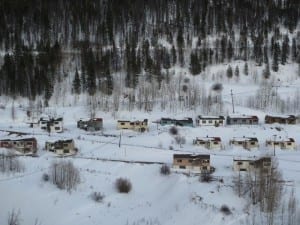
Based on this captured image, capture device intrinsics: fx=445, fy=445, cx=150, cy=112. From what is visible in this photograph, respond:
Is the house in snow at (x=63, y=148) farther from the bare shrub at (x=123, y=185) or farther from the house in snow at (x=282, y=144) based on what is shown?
the house in snow at (x=282, y=144)

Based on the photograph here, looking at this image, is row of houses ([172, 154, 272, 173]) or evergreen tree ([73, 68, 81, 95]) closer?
row of houses ([172, 154, 272, 173])

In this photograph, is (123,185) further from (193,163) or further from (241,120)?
(241,120)

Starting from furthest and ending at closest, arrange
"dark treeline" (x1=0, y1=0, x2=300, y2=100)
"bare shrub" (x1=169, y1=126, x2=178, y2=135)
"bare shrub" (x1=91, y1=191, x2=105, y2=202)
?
"dark treeline" (x1=0, y1=0, x2=300, y2=100) < "bare shrub" (x1=169, y1=126, x2=178, y2=135) < "bare shrub" (x1=91, y1=191, x2=105, y2=202)

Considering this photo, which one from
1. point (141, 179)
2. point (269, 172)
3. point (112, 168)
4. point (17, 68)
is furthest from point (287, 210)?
point (17, 68)

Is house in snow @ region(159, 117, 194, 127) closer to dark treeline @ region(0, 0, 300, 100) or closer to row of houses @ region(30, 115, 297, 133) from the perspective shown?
row of houses @ region(30, 115, 297, 133)

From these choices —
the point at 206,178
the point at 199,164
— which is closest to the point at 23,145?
the point at 199,164

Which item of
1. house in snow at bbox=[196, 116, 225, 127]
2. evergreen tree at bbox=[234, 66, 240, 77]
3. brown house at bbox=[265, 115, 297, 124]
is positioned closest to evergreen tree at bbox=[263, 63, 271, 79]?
evergreen tree at bbox=[234, 66, 240, 77]

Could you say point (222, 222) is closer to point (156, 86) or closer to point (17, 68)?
point (156, 86)

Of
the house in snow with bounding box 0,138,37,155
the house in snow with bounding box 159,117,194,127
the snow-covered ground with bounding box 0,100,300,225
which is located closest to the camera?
the snow-covered ground with bounding box 0,100,300,225
